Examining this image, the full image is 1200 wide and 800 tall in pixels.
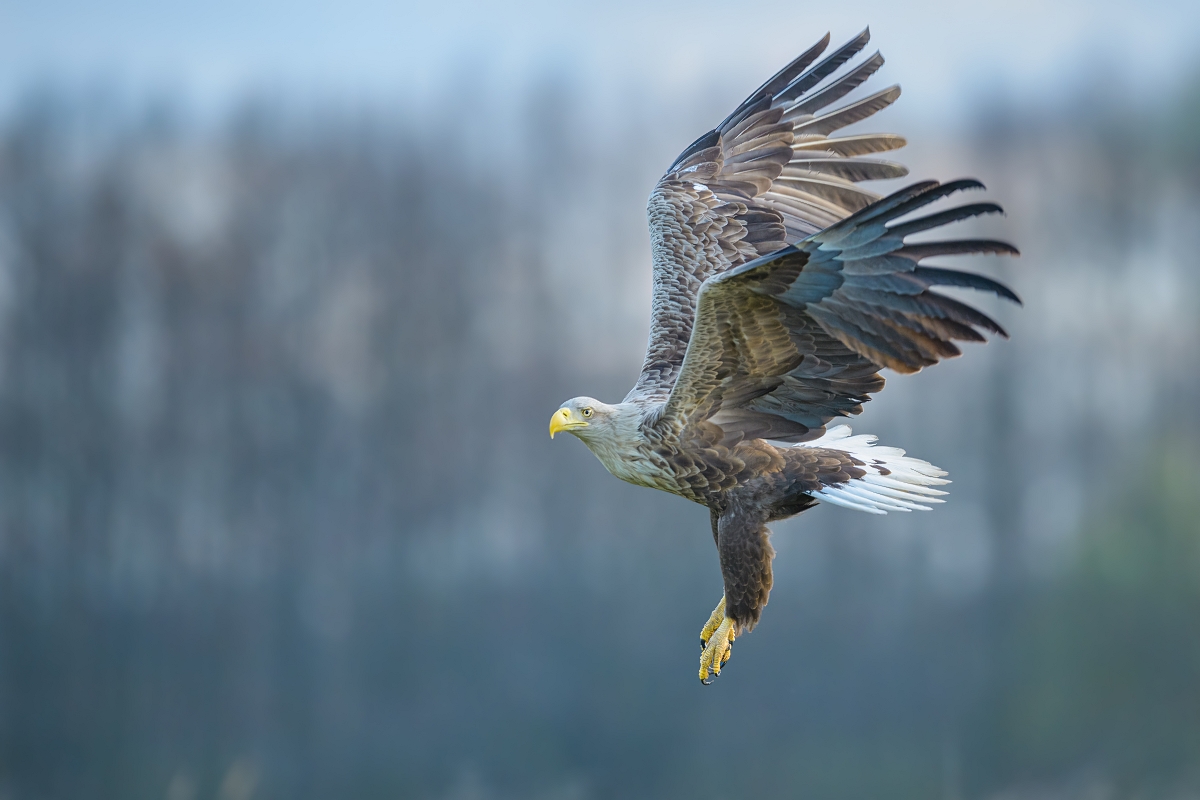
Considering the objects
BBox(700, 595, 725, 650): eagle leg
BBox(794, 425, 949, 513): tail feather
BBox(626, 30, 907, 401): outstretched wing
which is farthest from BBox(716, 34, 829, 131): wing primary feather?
BBox(700, 595, 725, 650): eagle leg

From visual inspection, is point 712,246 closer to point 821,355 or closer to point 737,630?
point 821,355

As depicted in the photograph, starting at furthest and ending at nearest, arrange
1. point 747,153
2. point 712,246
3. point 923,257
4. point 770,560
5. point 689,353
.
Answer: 1. point 747,153
2. point 712,246
3. point 770,560
4. point 689,353
5. point 923,257

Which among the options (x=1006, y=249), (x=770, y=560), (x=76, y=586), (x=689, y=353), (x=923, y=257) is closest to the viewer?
(x=1006, y=249)

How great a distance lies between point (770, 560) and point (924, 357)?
1078 millimetres

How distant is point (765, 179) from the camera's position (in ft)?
17.1

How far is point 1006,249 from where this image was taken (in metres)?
3.04

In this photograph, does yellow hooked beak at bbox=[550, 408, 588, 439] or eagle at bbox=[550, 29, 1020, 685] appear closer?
eagle at bbox=[550, 29, 1020, 685]

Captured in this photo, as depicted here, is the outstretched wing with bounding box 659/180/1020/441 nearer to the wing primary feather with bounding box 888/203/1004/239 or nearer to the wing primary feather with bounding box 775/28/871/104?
the wing primary feather with bounding box 888/203/1004/239

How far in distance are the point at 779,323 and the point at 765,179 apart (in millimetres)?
1650

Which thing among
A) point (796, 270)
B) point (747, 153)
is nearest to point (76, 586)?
point (747, 153)

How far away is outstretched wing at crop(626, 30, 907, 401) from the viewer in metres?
4.95

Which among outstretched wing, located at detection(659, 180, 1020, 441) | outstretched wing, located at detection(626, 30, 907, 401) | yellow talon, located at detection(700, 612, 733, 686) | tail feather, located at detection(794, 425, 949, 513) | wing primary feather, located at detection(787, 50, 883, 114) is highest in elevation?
wing primary feather, located at detection(787, 50, 883, 114)

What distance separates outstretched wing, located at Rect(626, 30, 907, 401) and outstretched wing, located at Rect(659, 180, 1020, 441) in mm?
796

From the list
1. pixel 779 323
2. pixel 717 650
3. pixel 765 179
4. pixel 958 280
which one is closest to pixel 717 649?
pixel 717 650
